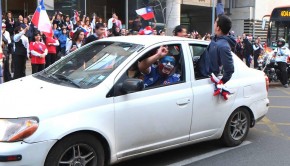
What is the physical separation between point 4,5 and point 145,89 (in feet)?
53.4

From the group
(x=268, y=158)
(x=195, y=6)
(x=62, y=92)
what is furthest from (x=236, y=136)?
(x=195, y=6)

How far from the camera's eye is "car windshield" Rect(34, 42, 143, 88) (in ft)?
14.7

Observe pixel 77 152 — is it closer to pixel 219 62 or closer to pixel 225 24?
pixel 219 62

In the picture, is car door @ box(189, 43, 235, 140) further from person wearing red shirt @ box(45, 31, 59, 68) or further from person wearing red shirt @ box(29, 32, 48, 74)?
person wearing red shirt @ box(45, 31, 59, 68)

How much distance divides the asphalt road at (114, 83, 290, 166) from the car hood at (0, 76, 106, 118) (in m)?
1.35

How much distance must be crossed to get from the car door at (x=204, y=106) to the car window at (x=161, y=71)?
17cm

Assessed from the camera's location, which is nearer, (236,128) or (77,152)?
(77,152)

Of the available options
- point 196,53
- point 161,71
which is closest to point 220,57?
point 196,53

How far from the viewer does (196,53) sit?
17.7 ft

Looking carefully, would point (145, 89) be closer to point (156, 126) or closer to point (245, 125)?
point (156, 126)

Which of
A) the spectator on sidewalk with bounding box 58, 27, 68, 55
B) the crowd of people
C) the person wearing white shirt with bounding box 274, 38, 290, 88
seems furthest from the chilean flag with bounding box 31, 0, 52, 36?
the person wearing white shirt with bounding box 274, 38, 290, 88

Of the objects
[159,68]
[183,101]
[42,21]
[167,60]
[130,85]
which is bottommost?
[183,101]

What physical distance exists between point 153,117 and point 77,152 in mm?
992

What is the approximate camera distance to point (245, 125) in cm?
594
